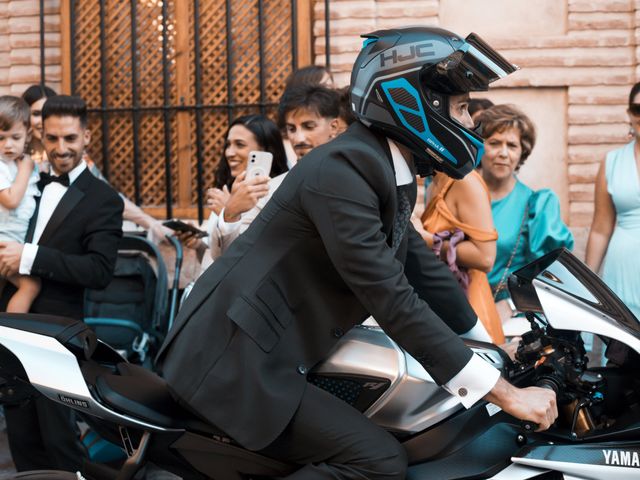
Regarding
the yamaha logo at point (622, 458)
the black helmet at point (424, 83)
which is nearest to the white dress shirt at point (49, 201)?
the black helmet at point (424, 83)

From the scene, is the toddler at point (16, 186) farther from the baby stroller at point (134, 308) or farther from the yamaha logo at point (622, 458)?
the yamaha logo at point (622, 458)

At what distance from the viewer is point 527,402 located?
2.59 metres

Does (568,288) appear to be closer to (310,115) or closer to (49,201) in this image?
(310,115)

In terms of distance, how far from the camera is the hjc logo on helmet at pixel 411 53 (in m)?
2.73

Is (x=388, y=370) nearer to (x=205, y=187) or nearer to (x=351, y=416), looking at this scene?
(x=351, y=416)

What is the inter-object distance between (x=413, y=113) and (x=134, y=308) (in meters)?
3.42

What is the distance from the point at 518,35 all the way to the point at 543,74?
0.37 metres

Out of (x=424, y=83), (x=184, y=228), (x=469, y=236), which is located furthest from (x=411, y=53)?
(x=184, y=228)

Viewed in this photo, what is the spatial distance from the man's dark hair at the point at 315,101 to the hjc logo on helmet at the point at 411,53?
204cm

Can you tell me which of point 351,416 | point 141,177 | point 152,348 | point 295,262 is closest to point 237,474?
point 351,416

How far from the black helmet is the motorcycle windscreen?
1.22 feet

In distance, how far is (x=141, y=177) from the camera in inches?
348

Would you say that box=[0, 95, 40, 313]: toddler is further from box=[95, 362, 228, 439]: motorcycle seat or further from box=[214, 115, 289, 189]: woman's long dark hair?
box=[95, 362, 228, 439]: motorcycle seat

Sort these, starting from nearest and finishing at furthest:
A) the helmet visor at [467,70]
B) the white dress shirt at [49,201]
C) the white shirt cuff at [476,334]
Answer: the helmet visor at [467,70]
the white shirt cuff at [476,334]
the white dress shirt at [49,201]
